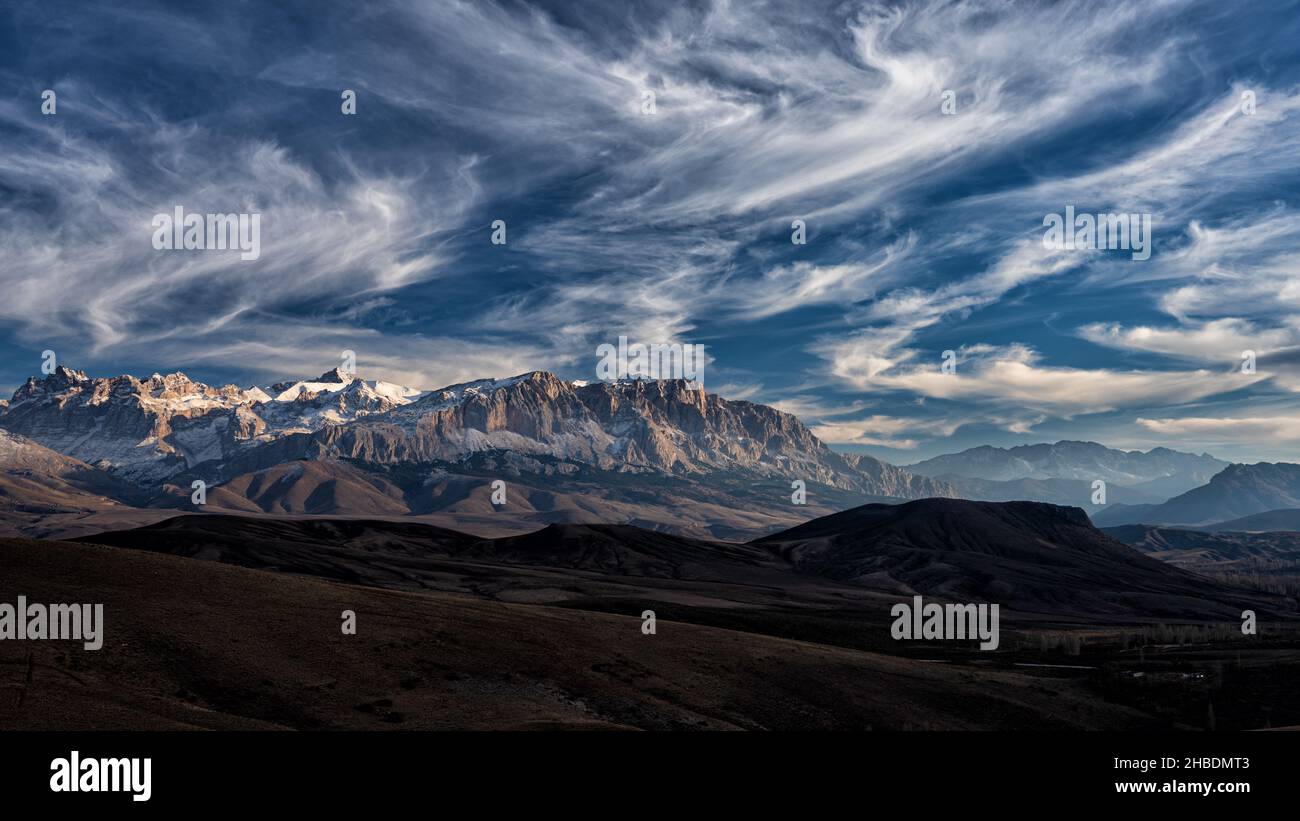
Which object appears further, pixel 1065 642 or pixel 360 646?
pixel 1065 642

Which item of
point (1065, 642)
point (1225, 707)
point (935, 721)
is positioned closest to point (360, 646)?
point (935, 721)

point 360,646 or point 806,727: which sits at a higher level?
point 360,646

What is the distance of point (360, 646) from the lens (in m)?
56.5

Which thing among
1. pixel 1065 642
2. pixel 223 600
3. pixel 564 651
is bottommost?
pixel 1065 642

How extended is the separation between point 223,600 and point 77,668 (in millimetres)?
18108
